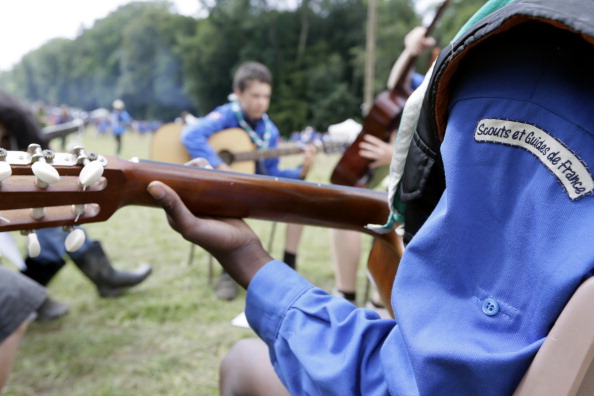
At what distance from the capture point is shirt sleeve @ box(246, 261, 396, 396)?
82 cm

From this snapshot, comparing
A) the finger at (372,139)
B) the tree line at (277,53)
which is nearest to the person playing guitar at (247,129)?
the finger at (372,139)

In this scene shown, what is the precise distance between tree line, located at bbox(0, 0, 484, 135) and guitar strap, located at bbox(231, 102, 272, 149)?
93.9ft

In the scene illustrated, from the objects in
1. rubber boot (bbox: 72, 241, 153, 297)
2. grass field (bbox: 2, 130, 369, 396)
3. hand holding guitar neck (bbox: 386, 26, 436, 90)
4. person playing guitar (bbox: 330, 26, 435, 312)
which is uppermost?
hand holding guitar neck (bbox: 386, 26, 436, 90)

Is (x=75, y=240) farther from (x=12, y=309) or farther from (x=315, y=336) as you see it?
(x=12, y=309)

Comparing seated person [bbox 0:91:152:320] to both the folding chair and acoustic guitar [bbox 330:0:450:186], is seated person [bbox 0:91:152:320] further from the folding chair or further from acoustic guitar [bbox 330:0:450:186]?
the folding chair

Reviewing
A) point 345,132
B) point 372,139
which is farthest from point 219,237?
point 345,132

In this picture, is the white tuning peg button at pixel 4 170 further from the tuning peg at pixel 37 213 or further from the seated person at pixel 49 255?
the seated person at pixel 49 255

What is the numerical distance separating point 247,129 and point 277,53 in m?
42.5

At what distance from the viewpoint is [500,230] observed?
2.22ft

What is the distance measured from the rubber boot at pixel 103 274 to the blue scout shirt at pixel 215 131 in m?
1.13

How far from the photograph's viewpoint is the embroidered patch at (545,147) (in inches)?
23.9

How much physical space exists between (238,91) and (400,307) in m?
3.72

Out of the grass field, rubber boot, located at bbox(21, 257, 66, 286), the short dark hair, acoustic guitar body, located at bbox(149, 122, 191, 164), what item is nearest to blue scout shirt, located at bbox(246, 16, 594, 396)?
the grass field

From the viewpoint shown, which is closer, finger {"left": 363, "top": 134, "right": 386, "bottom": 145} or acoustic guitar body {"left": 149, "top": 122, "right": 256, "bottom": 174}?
finger {"left": 363, "top": 134, "right": 386, "bottom": 145}
